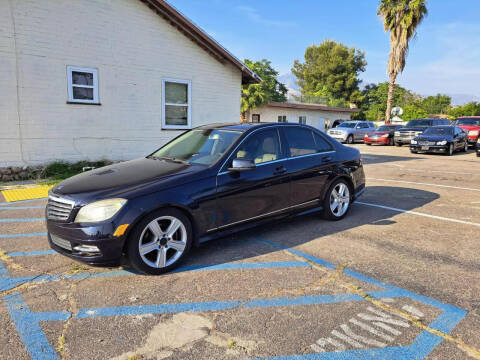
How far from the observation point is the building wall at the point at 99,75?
29.3 feet

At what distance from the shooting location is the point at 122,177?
3.91m

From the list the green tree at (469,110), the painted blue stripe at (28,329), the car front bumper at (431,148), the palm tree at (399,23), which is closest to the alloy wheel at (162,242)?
the painted blue stripe at (28,329)

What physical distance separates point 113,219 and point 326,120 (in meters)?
31.6

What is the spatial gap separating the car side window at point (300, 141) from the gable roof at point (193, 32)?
7349mm

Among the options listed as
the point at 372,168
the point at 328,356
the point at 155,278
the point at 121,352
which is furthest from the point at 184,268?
the point at 372,168

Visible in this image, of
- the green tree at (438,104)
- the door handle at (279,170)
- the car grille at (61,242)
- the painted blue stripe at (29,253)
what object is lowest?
the painted blue stripe at (29,253)

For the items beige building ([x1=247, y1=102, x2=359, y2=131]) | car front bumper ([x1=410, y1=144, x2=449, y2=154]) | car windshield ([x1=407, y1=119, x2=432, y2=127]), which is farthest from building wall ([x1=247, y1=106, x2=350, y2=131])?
car front bumper ([x1=410, y1=144, x2=449, y2=154])

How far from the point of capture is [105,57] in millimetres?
10164

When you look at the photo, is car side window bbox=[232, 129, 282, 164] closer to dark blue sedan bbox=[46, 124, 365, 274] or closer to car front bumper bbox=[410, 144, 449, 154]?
dark blue sedan bbox=[46, 124, 365, 274]

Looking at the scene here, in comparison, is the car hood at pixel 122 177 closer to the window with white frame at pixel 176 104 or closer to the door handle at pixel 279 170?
the door handle at pixel 279 170

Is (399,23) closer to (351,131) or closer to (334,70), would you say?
(351,131)

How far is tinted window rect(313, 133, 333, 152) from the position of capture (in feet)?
17.9

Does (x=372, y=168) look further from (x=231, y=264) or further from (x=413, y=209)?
(x=231, y=264)

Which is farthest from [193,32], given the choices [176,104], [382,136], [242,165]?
[382,136]
